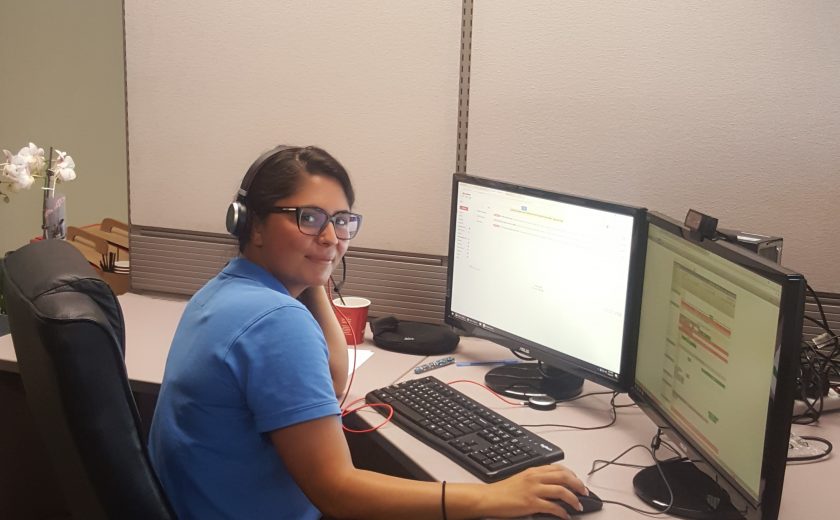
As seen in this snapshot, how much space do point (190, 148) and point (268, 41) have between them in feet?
1.18

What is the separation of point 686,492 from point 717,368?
8.4 inches

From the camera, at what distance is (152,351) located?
1.92 m

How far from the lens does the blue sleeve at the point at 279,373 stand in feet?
3.93

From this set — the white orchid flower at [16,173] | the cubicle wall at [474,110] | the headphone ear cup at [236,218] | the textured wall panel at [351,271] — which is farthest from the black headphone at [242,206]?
the white orchid flower at [16,173]

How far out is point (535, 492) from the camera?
1237 mm

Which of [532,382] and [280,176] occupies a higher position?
[280,176]

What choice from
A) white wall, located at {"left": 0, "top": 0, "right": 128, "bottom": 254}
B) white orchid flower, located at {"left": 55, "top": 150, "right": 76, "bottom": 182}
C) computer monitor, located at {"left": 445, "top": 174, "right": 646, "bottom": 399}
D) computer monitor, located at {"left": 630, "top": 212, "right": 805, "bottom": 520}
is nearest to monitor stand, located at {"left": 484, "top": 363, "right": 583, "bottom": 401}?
computer monitor, located at {"left": 445, "top": 174, "right": 646, "bottom": 399}

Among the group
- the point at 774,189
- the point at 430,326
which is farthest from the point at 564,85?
the point at 430,326

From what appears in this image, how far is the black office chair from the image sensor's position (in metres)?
1.03

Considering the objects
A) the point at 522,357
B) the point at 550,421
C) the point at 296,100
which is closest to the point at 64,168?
the point at 296,100

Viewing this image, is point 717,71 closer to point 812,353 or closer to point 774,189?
point 774,189

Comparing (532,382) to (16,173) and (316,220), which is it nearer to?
(316,220)

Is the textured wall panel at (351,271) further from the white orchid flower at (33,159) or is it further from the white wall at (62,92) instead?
the white wall at (62,92)

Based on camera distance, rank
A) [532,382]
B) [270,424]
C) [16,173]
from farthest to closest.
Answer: [16,173] → [532,382] → [270,424]
